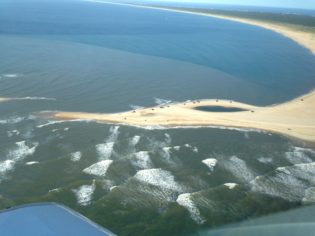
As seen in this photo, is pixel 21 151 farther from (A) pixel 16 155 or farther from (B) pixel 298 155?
(B) pixel 298 155

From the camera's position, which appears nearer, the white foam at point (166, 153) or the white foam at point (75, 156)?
the white foam at point (75, 156)

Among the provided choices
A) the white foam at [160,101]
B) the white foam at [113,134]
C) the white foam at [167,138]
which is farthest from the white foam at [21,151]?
the white foam at [160,101]

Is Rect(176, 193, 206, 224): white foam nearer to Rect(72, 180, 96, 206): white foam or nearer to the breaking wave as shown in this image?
Rect(72, 180, 96, 206): white foam

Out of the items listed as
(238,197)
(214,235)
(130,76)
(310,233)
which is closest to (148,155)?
(238,197)

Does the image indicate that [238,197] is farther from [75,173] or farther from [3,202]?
[3,202]

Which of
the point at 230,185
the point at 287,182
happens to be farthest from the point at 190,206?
the point at 287,182

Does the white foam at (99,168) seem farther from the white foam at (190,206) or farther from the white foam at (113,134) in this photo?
the white foam at (190,206)
